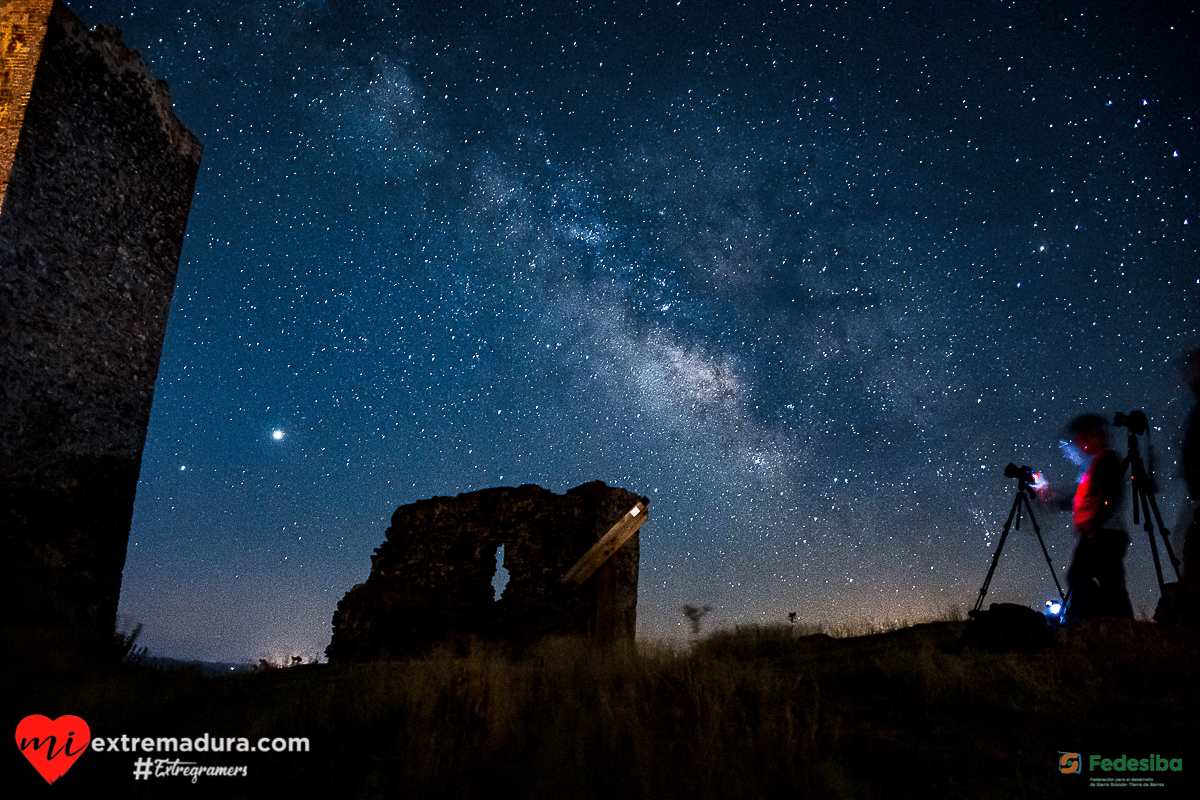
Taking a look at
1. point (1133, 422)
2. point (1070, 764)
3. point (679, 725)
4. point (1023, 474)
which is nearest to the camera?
point (1070, 764)

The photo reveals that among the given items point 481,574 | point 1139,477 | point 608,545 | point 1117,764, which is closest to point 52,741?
point 608,545

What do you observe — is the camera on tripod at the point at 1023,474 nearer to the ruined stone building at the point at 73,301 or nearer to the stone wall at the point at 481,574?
the stone wall at the point at 481,574

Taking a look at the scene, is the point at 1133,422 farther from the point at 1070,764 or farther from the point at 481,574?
the point at 481,574

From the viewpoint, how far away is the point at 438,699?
5418mm

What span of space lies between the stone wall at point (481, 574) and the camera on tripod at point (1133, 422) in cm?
660

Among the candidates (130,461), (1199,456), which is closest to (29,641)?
(130,461)

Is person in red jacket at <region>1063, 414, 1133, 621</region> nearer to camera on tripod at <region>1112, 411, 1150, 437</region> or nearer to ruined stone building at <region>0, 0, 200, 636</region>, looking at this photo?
camera on tripod at <region>1112, 411, 1150, 437</region>

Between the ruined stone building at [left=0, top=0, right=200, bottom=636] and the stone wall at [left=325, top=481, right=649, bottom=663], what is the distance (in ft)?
14.9

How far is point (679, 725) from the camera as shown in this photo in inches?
190

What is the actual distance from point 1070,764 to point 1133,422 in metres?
4.10

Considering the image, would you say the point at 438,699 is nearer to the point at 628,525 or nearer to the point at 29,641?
the point at 628,525

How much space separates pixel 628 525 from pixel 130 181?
24.5 feet

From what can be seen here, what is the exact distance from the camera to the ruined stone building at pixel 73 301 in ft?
21.8

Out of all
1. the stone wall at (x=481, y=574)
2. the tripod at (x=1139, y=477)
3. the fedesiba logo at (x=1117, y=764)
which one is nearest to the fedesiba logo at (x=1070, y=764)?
the fedesiba logo at (x=1117, y=764)
